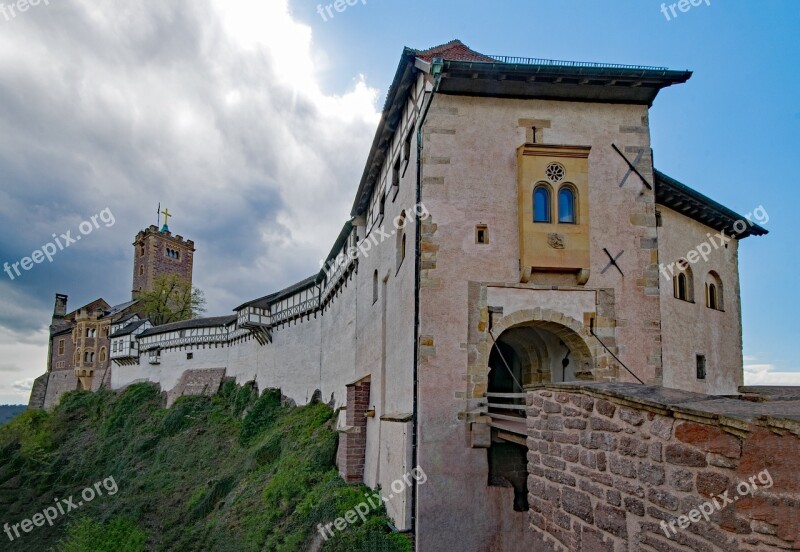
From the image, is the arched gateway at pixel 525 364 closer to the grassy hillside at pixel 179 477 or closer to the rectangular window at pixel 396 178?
the grassy hillside at pixel 179 477

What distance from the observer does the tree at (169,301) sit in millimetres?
50344

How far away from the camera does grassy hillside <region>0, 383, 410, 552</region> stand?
47.3 ft

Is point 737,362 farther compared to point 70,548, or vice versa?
point 70,548

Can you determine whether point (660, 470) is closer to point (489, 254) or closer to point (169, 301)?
point (489, 254)

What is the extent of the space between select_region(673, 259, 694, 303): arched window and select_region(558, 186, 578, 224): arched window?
15.0 feet

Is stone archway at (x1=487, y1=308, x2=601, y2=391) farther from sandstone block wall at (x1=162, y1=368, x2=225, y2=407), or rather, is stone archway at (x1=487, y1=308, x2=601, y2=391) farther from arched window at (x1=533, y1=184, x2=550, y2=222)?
sandstone block wall at (x1=162, y1=368, x2=225, y2=407)

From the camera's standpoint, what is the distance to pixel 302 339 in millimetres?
26156

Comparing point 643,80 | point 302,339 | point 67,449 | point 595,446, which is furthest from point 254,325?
point 595,446

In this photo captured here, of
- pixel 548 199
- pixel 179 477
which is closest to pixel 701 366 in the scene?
pixel 548 199

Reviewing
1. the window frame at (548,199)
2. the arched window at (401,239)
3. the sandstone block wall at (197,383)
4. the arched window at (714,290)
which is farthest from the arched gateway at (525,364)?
the sandstone block wall at (197,383)

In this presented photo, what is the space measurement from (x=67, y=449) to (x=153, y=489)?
15.7m

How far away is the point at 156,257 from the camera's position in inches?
2184

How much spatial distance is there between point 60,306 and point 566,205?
57800 mm

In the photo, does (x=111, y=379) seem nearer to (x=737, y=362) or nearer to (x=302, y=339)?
(x=302, y=339)
